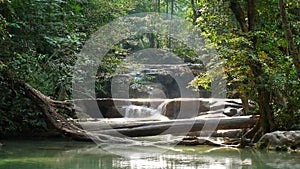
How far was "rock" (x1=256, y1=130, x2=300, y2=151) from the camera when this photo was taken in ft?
24.9

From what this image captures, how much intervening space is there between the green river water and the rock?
346mm

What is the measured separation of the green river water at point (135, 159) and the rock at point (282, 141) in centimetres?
35

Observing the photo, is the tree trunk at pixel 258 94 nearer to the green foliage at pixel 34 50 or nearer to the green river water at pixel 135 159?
the green river water at pixel 135 159

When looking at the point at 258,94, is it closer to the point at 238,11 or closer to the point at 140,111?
the point at 238,11

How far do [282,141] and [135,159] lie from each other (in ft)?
9.21

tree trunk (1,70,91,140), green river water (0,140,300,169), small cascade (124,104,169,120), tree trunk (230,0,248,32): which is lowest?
green river water (0,140,300,169)

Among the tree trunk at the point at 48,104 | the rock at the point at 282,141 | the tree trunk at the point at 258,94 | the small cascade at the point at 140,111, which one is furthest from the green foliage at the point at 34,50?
the small cascade at the point at 140,111

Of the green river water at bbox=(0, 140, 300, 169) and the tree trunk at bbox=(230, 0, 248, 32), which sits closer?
the green river water at bbox=(0, 140, 300, 169)

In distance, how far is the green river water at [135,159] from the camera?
593cm

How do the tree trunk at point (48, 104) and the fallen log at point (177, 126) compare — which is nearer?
the tree trunk at point (48, 104)

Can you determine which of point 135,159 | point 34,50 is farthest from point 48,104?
point 135,159

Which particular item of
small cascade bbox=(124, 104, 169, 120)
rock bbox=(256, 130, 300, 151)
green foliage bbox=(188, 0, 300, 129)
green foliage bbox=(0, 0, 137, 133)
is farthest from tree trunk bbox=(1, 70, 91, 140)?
small cascade bbox=(124, 104, 169, 120)

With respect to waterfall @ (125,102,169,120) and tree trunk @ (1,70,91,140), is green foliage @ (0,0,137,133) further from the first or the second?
waterfall @ (125,102,169,120)

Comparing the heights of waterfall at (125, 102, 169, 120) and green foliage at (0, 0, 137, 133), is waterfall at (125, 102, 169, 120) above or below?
below
